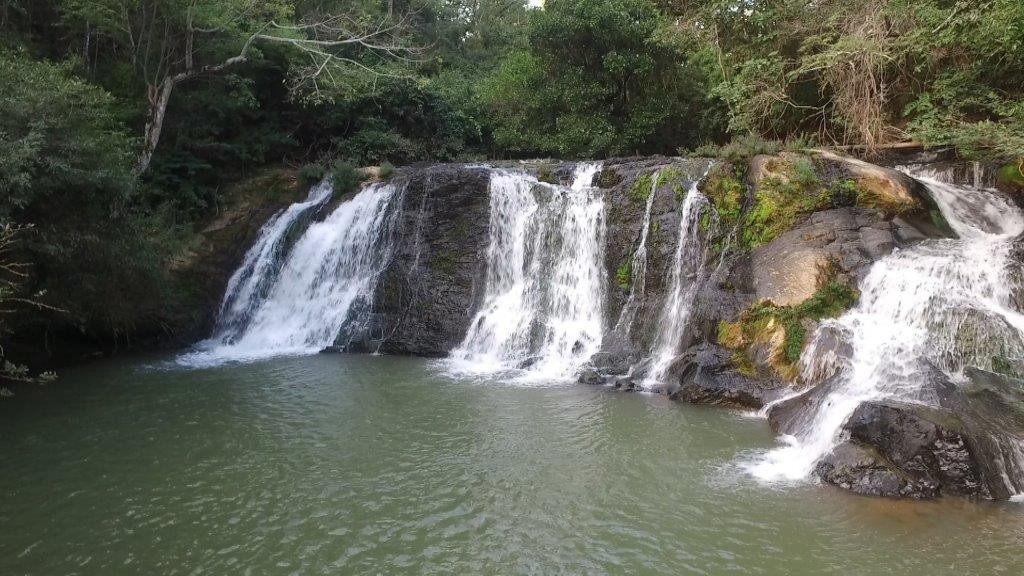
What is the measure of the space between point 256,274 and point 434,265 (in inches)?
176

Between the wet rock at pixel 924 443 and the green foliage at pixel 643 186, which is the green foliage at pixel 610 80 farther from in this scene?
the wet rock at pixel 924 443

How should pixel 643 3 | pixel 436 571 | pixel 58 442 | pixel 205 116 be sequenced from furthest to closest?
pixel 205 116
pixel 643 3
pixel 58 442
pixel 436 571

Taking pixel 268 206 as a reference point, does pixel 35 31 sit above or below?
above

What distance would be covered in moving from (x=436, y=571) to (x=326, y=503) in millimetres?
1655

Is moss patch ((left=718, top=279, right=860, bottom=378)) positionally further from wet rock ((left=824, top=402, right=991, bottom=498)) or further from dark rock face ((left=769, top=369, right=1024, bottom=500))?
wet rock ((left=824, top=402, right=991, bottom=498))

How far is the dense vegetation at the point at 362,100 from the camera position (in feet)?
31.0

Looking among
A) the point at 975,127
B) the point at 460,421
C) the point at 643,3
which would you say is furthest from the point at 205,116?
the point at 975,127

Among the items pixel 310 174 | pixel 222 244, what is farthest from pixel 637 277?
pixel 222 244

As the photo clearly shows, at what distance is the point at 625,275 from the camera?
11.9m

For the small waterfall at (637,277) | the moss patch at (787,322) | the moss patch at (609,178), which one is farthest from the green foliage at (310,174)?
the moss patch at (787,322)

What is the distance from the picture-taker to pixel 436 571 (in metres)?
5.00

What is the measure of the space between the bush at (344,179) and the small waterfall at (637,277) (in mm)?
7562

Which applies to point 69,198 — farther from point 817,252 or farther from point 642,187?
point 817,252

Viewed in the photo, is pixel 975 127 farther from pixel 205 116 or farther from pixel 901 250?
pixel 205 116
